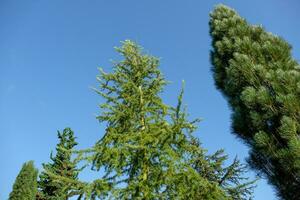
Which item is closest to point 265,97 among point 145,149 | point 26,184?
point 145,149

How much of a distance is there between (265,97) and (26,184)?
1604 centimetres

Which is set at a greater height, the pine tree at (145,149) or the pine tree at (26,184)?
the pine tree at (26,184)

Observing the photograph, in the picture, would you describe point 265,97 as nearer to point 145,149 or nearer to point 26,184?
point 145,149

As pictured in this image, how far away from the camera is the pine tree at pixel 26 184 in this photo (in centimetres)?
1900

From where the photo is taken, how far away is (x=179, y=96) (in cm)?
681

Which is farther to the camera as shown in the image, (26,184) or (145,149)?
(26,184)

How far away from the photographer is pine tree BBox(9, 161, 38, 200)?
19.0 meters

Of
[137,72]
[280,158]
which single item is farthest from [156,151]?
[280,158]

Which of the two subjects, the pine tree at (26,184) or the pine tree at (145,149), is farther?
the pine tree at (26,184)

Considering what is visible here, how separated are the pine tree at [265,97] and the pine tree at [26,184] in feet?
45.2

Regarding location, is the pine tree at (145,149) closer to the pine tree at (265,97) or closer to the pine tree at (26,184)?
the pine tree at (265,97)

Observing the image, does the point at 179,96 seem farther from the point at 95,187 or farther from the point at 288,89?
the point at 288,89

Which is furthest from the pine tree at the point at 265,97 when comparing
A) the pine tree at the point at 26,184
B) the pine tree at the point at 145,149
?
the pine tree at the point at 26,184

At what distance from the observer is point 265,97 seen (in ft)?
29.1
